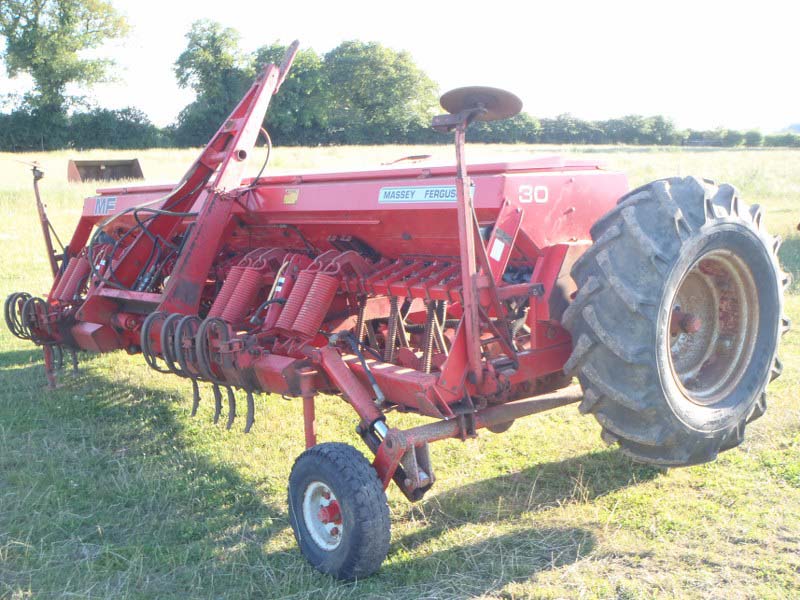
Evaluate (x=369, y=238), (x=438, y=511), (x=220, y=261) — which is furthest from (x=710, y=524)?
(x=220, y=261)

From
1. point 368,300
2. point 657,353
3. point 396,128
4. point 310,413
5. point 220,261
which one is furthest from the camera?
point 396,128

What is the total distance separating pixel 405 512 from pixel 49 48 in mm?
47225

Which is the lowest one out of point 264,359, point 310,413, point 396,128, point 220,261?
point 310,413

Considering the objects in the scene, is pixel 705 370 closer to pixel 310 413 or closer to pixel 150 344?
pixel 310 413

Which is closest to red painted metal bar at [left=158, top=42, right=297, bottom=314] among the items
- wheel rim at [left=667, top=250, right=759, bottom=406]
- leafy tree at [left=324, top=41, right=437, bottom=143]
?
wheel rim at [left=667, top=250, right=759, bottom=406]

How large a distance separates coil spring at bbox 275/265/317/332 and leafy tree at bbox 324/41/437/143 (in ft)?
122

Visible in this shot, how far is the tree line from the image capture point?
1565 inches

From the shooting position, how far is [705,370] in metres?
3.85

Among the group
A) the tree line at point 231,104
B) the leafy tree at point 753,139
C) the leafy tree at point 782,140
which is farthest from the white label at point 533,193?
the leafy tree at point 753,139

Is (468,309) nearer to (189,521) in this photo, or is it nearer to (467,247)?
(467,247)

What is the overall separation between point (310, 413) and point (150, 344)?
4.43 ft

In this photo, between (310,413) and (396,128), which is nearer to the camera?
(310,413)

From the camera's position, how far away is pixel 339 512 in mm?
3559

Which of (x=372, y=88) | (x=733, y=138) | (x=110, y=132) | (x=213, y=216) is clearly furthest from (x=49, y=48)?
(x=213, y=216)
